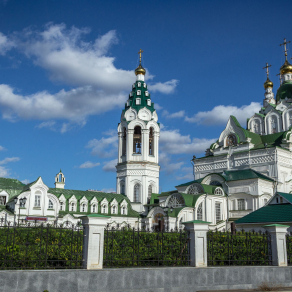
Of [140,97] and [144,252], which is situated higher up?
[140,97]

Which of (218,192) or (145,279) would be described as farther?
(218,192)

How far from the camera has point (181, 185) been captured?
37.5m

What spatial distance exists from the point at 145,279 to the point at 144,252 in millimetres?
1243

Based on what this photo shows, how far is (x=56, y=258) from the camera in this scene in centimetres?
1064

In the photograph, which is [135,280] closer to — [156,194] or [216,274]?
[216,274]

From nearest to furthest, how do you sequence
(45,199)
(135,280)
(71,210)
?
(135,280)
(45,199)
(71,210)

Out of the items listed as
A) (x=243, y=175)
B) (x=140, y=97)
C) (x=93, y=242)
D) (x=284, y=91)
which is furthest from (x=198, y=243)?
(x=284, y=91)

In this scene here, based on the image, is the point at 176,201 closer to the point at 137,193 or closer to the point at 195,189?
the point at 195,189

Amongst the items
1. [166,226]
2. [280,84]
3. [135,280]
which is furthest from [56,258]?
[280,84]

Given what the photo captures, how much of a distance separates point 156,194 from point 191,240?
31.1 metres

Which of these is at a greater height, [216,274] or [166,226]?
[166,226]

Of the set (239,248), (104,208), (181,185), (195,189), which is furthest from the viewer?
(104,208)

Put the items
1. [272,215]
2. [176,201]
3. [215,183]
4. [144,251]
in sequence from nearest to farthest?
[144,251] → [272,215] → [176,201] → [215,183]

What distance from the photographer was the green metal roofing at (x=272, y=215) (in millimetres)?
22031
